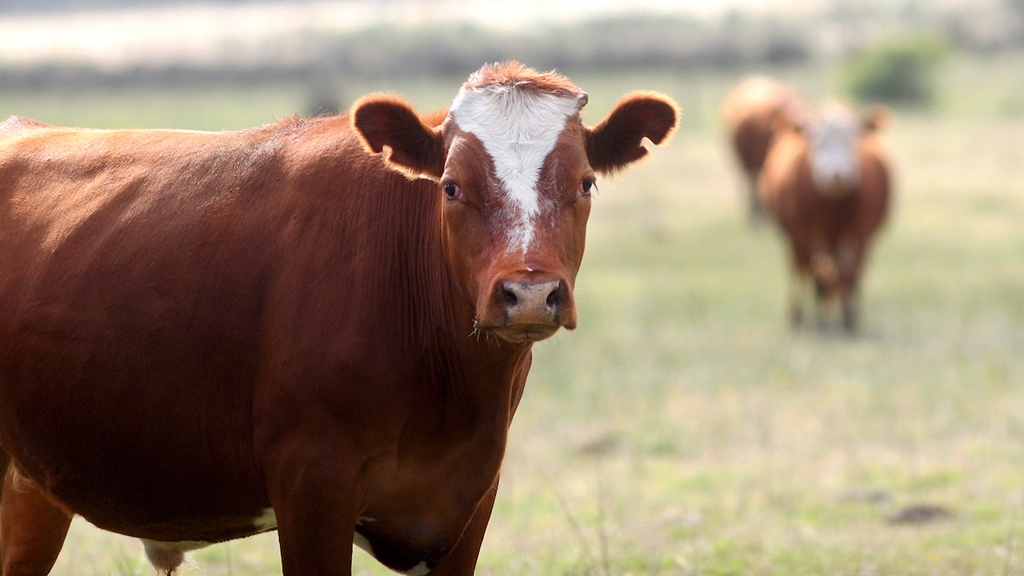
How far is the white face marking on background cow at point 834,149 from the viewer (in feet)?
46.2

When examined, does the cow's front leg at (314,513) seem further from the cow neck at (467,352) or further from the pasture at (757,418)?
the pasture at (757,418)

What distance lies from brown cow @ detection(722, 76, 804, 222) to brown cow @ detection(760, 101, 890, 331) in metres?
7.12

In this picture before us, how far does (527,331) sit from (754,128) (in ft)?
68.8

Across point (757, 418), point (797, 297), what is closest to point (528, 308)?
point (757, 418)

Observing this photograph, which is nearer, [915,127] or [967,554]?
[967,554]

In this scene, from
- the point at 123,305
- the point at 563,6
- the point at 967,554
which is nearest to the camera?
the point at 123,305

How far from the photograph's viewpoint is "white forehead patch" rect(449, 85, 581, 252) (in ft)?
11.8

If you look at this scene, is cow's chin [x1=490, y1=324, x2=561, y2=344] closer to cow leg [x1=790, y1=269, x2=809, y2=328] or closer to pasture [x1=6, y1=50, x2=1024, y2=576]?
pasture [x1=6, y1=50, x2=1024, y2=576]

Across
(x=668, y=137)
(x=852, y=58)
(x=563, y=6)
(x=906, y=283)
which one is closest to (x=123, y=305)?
(x=668, y=137)

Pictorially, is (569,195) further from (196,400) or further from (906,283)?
(906,283)

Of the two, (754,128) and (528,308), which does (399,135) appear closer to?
(528,308)

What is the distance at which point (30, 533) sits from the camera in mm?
4656

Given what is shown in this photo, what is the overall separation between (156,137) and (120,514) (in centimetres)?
130

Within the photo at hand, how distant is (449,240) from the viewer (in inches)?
150
